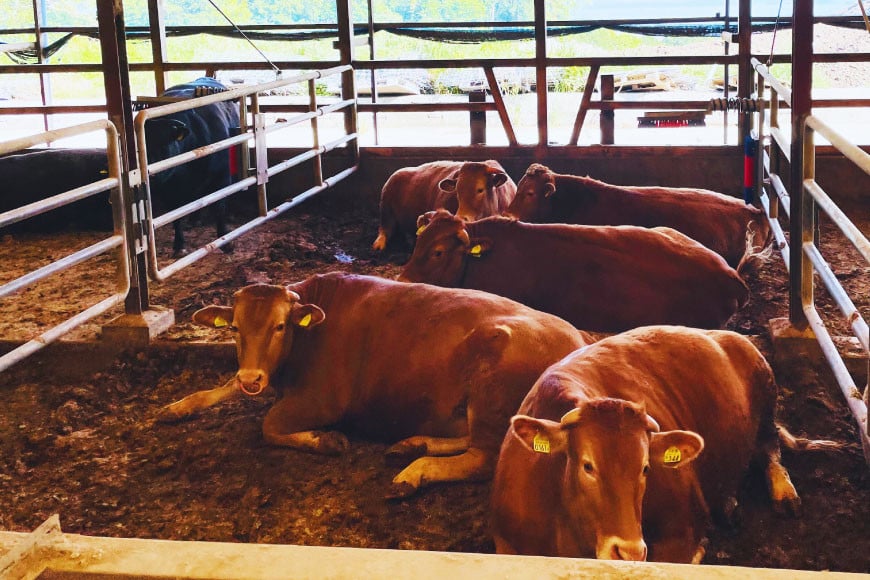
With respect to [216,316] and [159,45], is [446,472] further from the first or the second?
[159,45]

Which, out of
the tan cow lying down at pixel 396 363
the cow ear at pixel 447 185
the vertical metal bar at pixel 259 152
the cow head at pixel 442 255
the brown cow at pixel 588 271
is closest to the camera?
the tan cow lying down at pixel 396 363

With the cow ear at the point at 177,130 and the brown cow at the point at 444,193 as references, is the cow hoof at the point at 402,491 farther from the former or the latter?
the cow ear at the point at 177,130

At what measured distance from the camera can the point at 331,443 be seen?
14.7 ft

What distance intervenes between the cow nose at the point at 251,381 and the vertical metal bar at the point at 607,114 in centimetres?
598

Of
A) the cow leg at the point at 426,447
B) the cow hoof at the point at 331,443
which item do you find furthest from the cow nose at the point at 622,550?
the cow hoof at the point at 331,443

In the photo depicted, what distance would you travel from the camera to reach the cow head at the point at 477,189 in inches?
303

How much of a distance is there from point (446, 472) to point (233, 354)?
77.7 inches

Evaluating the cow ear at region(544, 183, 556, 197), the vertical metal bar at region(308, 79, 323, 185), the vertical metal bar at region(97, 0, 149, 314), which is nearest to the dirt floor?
the vertical metal bar at region(97, 0, 149, 314)

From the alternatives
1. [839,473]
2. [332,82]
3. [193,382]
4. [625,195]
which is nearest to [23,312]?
[193,382]

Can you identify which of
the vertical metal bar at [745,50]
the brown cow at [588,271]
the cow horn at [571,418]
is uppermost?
the vertical metal bar at [745,50]

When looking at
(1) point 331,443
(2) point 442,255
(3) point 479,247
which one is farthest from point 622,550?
(2) point 442,255

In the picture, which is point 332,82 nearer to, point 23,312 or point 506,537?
point 23,312

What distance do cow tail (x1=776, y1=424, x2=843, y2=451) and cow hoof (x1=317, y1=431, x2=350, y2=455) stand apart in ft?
6.04

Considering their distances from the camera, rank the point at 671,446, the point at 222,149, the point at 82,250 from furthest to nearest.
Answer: the point at 222,149
the point at 82,250
the point at 671,446
